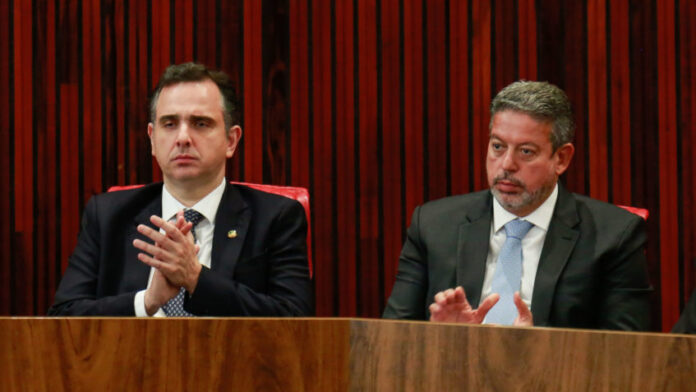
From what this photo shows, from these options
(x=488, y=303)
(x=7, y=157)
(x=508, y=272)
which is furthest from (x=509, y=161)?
(x=7, y=157)

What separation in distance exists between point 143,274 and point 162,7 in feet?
3.60

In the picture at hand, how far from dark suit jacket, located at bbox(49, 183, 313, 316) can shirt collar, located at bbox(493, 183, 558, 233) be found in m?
0.49

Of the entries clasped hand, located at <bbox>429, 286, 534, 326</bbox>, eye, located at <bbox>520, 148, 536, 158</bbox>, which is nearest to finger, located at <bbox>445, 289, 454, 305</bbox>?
clasped hand, located at <bbox>429, 286, 534, 326</bbox>

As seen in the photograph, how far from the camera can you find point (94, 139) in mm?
2713

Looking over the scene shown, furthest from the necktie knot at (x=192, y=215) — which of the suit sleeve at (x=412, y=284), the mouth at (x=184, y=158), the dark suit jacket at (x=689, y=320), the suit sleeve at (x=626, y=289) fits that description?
the dark suit jacket at (x=689, y=320)

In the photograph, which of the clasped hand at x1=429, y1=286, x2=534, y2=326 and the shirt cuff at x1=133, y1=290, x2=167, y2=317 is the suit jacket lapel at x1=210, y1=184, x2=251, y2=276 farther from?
the clasped hand at x1=429, y1=286, x2=534, y2=326

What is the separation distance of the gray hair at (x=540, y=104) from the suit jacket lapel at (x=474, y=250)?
24 cm

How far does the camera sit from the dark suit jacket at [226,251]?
201 cm

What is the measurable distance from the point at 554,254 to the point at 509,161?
24cm

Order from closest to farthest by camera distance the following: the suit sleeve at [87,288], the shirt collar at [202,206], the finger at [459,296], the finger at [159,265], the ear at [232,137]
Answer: the finger at [459,296], the finger at [159,265], the suit sleeve at [87,288], the shirt collar at [202,206], the ear at [232,137]

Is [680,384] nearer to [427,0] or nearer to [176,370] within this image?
[176,370]

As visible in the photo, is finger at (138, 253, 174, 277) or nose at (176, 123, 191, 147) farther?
nose at (176, 123, 191, 147)

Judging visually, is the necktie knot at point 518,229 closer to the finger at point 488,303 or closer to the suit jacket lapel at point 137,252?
the finger at point 488,303

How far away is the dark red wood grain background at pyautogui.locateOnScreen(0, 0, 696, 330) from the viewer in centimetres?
266
